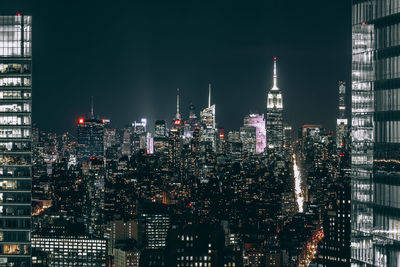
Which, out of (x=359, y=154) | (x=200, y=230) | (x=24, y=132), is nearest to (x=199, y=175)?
(x=200, y=230)

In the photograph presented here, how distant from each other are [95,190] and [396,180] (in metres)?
92.0

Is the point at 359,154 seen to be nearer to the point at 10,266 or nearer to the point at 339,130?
the point at 10,266

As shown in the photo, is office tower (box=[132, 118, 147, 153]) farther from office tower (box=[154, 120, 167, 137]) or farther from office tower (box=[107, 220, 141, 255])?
office tower (box=[107, 220, 141, 255])

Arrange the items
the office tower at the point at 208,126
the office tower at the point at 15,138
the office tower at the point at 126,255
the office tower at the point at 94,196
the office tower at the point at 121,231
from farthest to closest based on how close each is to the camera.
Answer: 1. the office tower at the point at 208,126
2. the office tower at the point at 94,196
3. the office tower at the point at 121,231
4. the office tower at the point at 126,255
5. the office tower at the point at 15,138

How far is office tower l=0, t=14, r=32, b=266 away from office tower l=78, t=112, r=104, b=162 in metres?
126

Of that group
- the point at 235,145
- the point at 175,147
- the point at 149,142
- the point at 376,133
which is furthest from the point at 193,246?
the point at 149,142

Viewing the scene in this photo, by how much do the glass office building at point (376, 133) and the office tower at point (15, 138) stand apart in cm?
1583

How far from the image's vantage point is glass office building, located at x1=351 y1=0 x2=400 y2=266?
887 inches

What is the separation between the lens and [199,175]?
136250 millimetres

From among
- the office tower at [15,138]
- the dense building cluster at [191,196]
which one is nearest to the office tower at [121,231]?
the dense building cluster at [191,196]

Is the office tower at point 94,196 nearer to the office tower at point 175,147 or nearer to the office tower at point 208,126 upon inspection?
the office tower at point 175,147

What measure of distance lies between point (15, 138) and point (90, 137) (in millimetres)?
133528

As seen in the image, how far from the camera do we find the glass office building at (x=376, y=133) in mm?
22531

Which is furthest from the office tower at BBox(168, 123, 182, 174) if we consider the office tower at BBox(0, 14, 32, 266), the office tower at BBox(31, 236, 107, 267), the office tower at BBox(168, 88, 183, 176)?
the office tower at BBox(0, 14, 32, 266)
